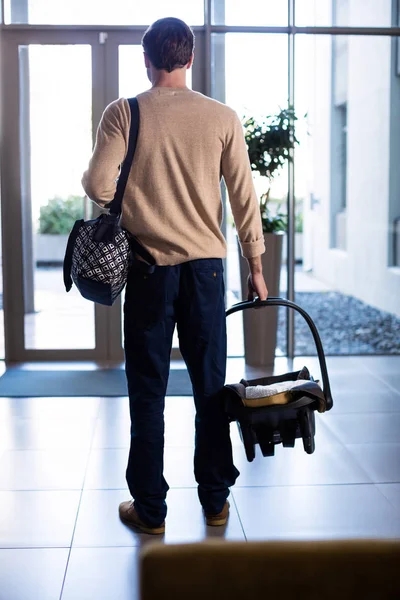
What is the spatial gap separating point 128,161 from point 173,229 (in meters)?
0.26

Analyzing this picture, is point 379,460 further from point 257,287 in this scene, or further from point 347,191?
point 347,191

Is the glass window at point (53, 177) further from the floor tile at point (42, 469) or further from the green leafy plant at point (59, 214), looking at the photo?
the floor tile at point (42, 469)

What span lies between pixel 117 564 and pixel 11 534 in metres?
0.45

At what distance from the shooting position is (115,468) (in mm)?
3459

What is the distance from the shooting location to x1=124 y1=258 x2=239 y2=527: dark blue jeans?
8.57ft

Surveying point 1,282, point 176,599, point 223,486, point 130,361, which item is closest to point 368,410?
point 223,486

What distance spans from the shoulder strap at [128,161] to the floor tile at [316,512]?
1.18 metres

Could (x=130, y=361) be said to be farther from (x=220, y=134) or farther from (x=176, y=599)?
(x=176, y=599)

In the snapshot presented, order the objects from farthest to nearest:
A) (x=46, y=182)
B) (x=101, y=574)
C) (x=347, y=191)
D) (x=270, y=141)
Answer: (x=347, y=191), (x=46, y=182), (x=270, y=141), (x=101, y=574)

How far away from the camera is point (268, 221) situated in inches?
230

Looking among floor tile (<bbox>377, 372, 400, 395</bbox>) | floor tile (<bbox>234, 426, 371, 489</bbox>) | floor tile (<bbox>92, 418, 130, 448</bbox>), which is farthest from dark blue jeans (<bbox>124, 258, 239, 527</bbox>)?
floor tile (<bbox>377, 372, 400, 395</bbox>)

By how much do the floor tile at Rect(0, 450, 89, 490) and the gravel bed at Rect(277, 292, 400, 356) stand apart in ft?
9.48

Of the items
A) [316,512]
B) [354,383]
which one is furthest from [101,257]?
[354,383]

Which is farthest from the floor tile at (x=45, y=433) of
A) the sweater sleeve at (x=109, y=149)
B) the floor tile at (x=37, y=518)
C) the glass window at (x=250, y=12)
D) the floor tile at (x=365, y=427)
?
the glass window at (x=250, y=12)
